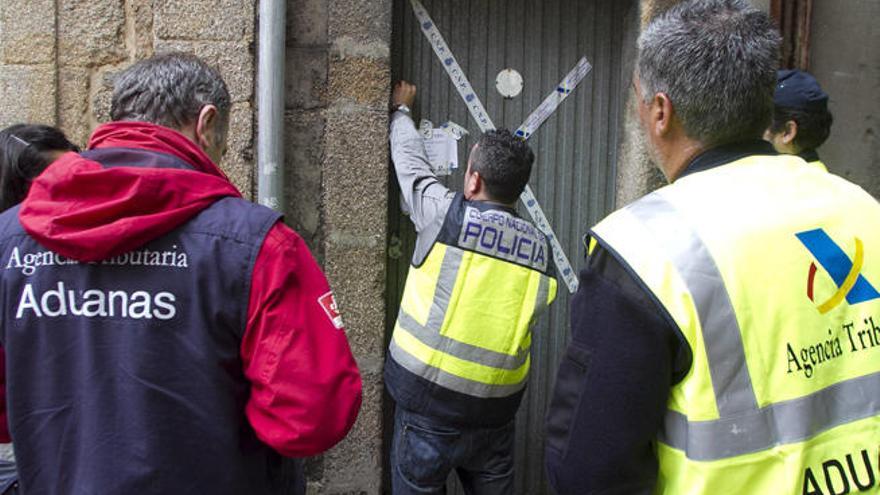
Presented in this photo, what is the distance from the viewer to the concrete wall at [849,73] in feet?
12.6

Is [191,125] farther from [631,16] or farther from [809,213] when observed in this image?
[631,16]

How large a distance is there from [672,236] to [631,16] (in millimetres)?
2650

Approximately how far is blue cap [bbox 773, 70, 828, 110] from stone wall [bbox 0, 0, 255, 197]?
2.24 metres

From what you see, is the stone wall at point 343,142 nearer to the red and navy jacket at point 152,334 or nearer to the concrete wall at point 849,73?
the red and navy jacket at point 152,334

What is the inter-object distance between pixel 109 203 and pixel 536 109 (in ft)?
8.42

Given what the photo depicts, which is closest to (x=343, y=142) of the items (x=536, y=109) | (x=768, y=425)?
(x=536, y=109)

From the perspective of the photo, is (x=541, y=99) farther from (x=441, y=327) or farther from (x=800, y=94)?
(x=441, y=327)

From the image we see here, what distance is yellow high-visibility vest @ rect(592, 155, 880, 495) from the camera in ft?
4.29

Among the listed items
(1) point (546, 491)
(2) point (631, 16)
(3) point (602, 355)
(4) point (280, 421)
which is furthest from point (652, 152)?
(1) point (546, 491)

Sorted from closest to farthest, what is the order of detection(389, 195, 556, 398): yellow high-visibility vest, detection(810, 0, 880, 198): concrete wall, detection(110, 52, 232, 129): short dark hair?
detection(110, 52, 232, 129): short dark hair, detection(389, 195, 556, 398): yellow high-visibility vest, detection(810, 0, 880, 198): concrete wall

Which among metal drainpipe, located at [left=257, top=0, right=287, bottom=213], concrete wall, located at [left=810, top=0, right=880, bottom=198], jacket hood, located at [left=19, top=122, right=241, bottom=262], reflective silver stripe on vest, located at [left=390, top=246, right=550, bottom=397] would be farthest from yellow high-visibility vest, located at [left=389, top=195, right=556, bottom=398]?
concrete wall, located at [left=810, top=0, right=880, bottom=198]

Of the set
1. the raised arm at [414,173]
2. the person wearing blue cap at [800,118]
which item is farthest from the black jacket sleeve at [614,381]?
the raised arm at [414,173]

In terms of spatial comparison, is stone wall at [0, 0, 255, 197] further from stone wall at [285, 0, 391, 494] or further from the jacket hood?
the jacket hood

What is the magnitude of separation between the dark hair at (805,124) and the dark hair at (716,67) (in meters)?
1.45
